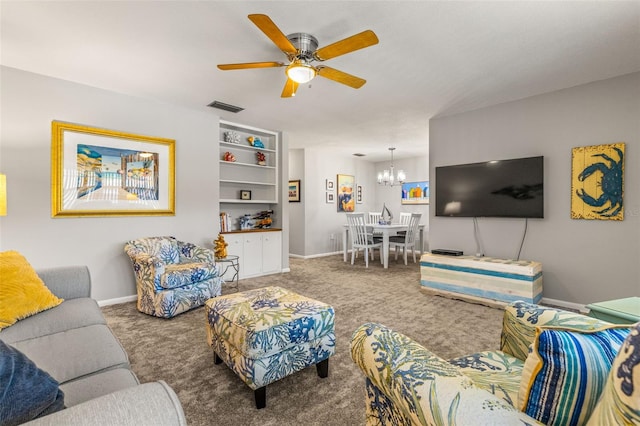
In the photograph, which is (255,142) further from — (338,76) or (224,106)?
(338,76)

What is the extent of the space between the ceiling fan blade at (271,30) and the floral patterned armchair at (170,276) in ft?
7.41

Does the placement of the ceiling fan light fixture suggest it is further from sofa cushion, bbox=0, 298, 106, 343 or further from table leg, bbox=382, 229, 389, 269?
table leg, bbox=382, 229, 389, 269

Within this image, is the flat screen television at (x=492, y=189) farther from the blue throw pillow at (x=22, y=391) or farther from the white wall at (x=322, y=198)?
the blue throw pillow at (x=22, y=391)

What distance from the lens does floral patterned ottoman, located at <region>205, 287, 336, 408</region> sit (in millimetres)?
1606

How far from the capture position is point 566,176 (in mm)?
3385

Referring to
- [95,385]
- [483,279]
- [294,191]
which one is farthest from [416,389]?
[294,191]

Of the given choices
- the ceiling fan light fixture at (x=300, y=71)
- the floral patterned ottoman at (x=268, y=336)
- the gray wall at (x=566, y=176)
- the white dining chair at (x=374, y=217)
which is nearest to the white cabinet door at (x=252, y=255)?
the floral patterned ottoman at (x=268, y=336)

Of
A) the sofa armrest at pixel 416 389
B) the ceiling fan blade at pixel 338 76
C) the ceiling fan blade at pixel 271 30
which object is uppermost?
the ceiling fan blade at pixel 271 30

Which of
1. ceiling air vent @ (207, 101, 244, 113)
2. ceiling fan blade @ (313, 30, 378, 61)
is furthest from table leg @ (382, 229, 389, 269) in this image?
ceiling fan blade @ (313, 30, 378, 61)

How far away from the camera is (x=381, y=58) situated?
2697mm

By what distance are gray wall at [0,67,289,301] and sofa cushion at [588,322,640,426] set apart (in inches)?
163

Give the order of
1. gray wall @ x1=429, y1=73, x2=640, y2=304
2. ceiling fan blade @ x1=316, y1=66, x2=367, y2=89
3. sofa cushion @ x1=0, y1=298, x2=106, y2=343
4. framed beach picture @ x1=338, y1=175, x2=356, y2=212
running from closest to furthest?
sofa cushion @ x1=0, y1=298, x2=106, y2=343
ceiling fan blade @ x1=316, y1=66, x2=367, y2=89
gray wall @ x1=429, y1=73, x2=640, y2=304
framed beach picture @ x1=338, y1=175, x2=356, y2=212

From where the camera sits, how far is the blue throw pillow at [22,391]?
2.09 feet

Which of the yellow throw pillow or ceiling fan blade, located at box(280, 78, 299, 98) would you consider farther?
ceiling fan blade, located at box(280, 78, 299, 98)
